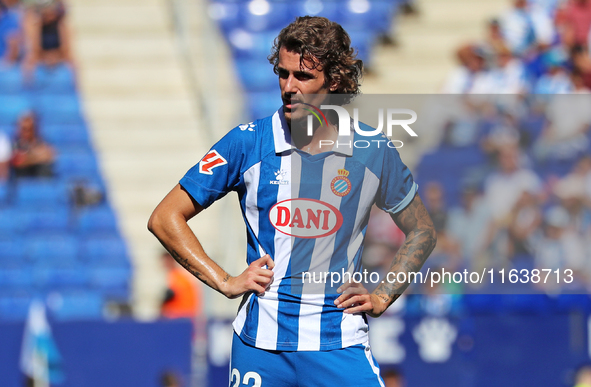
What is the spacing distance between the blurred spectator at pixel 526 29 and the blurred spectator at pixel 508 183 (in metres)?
2.27

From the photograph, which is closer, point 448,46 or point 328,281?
point 328,281

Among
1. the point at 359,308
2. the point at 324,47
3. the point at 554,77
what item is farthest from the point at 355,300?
the point at 554,77

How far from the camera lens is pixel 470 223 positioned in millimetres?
5637

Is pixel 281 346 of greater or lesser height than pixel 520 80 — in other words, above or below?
below

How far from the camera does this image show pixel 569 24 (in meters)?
7.93

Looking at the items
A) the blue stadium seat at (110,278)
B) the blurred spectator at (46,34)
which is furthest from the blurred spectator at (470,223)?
the blurred spectator at (46,34)

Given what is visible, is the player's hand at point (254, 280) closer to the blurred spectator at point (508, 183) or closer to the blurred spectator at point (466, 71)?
the blurred spectator at point (508, 183)

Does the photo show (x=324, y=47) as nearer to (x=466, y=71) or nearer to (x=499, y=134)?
(x=499, y=134)

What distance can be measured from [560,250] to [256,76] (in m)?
4.62

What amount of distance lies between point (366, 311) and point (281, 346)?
1.05 feet

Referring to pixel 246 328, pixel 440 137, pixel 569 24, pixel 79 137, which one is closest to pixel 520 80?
pixel 569 24

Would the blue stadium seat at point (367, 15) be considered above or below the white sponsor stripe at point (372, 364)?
→ above

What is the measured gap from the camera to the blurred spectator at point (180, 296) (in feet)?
21.4

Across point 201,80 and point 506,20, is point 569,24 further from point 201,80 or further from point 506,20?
point 201,80
